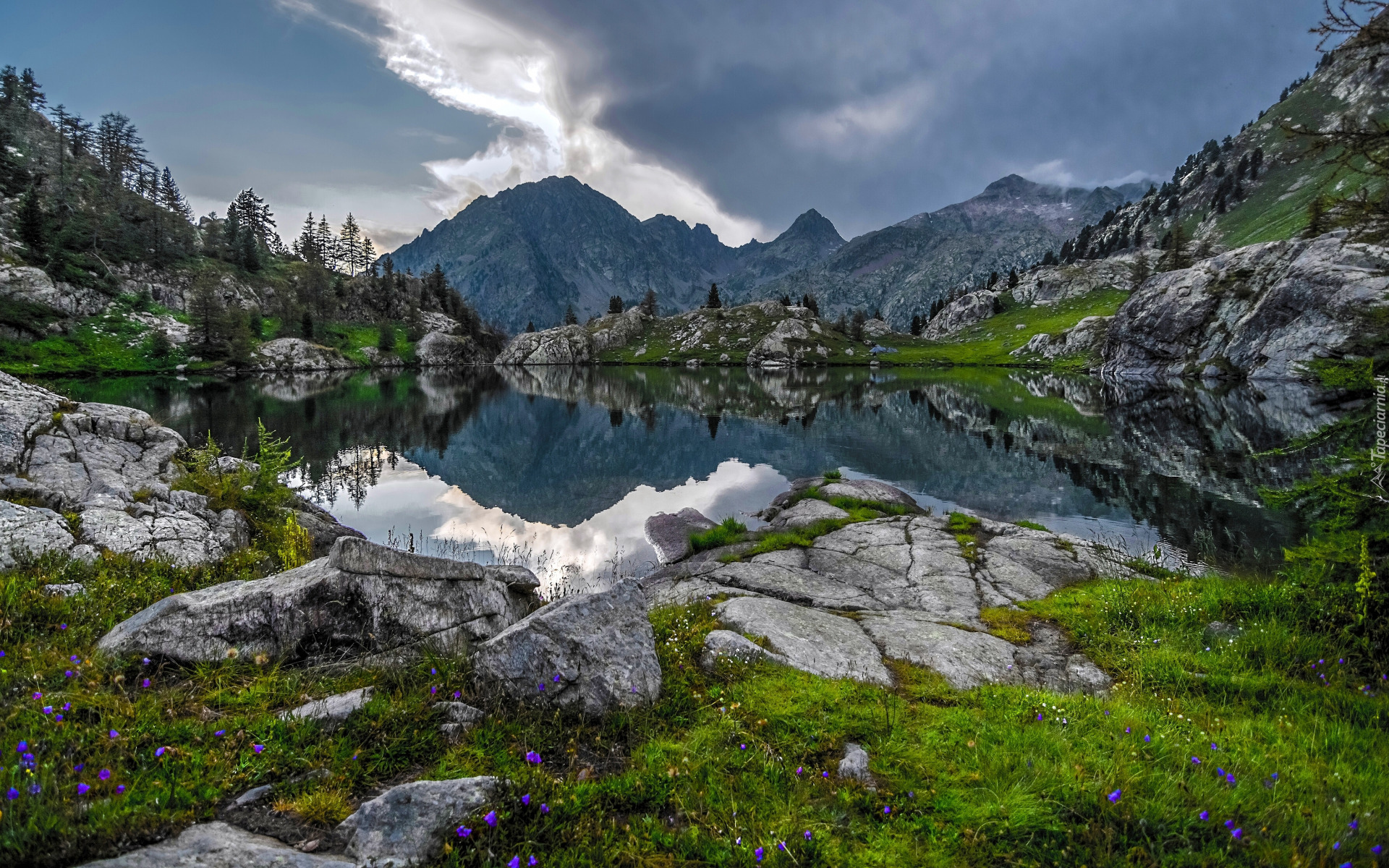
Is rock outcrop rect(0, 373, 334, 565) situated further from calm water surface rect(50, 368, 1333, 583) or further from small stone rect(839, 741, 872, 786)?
small stone rect(839, 741, 872, 786)

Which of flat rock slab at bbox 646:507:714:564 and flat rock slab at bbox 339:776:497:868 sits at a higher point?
flat rock slab at bbox 339:776:497:868

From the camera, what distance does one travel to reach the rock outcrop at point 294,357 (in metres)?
130

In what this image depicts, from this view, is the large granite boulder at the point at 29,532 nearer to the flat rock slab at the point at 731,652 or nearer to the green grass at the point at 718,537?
the flat rock slab at the point at 731,652

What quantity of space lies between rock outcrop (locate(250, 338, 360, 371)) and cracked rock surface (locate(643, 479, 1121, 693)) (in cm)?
15125

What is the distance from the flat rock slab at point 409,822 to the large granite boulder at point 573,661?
2096 mm

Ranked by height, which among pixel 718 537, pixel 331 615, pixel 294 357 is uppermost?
pixel 294 357

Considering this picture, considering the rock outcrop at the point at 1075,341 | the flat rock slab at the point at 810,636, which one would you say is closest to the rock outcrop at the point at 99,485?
the flat rock slab at the point at 810,636

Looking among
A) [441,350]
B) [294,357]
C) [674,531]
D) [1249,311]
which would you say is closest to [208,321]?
[294,357]

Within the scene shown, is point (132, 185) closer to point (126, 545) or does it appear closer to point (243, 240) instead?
point (243, 240)

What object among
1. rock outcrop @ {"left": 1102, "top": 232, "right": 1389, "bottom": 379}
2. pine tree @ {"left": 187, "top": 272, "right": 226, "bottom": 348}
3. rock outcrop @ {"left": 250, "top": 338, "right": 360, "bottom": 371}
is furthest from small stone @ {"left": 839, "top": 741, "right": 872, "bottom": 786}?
rock outcrop @ {"left": 250, "top": 338, "right": 360, "bottom": 371}

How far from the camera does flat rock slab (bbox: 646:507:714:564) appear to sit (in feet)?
77.7

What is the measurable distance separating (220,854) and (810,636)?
9400 millimetres

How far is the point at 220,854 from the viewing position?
4.15m

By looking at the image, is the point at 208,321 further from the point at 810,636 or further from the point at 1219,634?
the point at 1219,634
